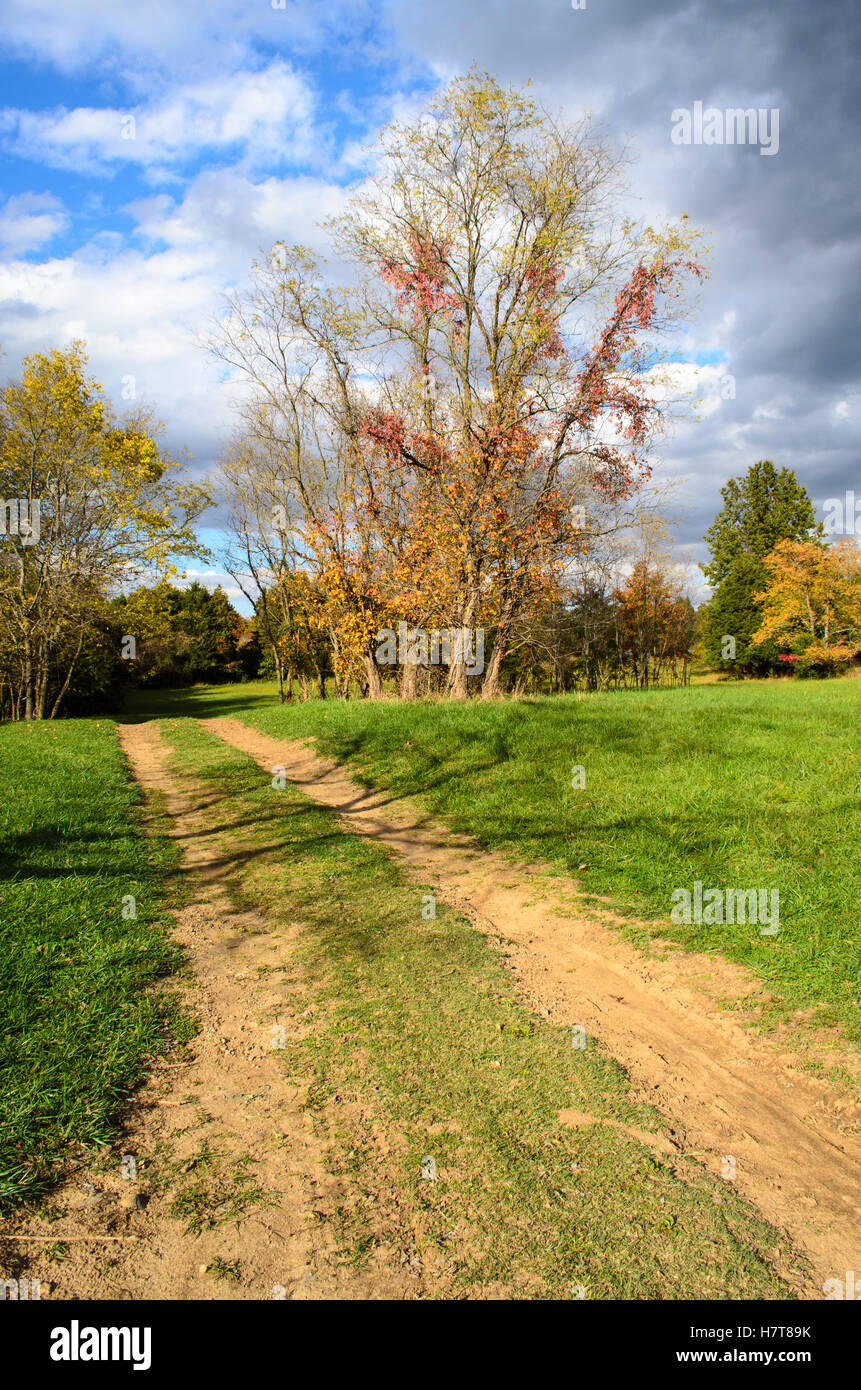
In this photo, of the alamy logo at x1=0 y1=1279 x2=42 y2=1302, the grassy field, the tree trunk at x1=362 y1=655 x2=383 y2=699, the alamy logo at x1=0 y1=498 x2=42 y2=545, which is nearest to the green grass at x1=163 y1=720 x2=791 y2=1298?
the alamy logo at x1=0 y1=1279 x2=42 y2=1302

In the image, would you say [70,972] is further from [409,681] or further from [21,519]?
[21,519]

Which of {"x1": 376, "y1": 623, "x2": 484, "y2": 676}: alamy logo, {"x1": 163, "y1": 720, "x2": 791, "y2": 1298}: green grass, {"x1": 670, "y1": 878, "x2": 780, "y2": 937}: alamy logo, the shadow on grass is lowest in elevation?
{"x1": 163, "y1": 720, "x2": 791, "y2": 1298}: green grass

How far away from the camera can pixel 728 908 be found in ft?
16.8

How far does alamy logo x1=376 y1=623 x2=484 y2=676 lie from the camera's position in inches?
641

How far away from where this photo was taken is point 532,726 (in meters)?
10.9

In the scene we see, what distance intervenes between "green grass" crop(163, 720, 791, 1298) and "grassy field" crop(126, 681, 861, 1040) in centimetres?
162

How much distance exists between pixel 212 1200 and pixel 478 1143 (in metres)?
1.08

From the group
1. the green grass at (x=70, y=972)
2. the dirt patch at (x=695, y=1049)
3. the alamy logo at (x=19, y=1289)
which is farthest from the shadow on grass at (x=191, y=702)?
the alamy logo at (x=19, y=1289)

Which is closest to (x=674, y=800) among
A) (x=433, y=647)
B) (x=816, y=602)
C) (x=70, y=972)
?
(x=70, y=972)

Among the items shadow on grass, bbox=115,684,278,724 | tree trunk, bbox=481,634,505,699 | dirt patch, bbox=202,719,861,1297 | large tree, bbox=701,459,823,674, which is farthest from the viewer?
large tree, bbox=701,459,823,674

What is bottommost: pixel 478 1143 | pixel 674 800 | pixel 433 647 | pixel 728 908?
pixel 478 1143
